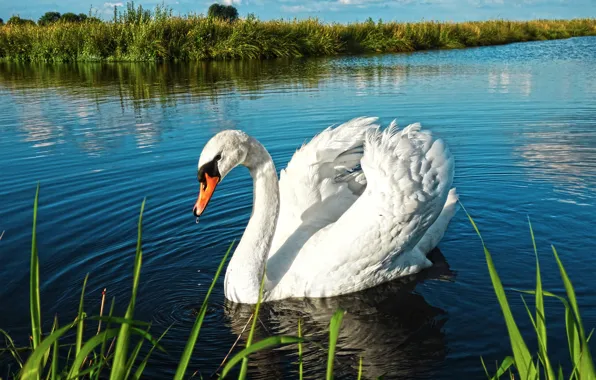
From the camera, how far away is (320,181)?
5898mm

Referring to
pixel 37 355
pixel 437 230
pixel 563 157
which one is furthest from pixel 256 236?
pixel 563 157

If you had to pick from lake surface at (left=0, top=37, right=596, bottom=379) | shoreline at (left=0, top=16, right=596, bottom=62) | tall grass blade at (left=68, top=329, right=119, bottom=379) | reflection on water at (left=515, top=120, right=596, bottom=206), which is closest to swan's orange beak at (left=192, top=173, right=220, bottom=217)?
lake surface at (left=0, top=37, right=596, bottom=379)

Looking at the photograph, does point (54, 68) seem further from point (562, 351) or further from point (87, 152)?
point (562, 351)

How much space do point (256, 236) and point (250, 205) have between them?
8.65 feet

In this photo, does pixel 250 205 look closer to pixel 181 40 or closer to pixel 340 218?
pixel 340 218

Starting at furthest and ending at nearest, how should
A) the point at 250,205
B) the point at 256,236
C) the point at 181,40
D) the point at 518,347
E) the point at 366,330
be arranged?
the point at 181,40
the point at 250,205
the point at 256,236
the point at 366,330
the point at 518,347

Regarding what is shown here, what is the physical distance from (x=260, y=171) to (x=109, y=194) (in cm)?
→ 380

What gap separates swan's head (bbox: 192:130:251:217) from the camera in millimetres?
4812

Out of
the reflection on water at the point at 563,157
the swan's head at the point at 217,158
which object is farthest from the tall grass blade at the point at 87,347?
the reflection on water at the point at 563,157

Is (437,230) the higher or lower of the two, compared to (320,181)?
lower

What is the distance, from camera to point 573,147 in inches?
382

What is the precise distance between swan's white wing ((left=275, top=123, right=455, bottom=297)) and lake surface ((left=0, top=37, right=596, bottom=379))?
207mm

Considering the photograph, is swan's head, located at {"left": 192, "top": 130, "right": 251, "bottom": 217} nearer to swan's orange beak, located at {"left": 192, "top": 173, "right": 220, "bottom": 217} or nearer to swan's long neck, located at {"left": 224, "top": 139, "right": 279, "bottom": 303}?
swan's orange beak, located at {"left": 192, "top": 173, "right": 220, "bottom": 217}

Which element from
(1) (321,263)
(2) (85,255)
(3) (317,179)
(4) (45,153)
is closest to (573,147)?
(3) (317,179)
